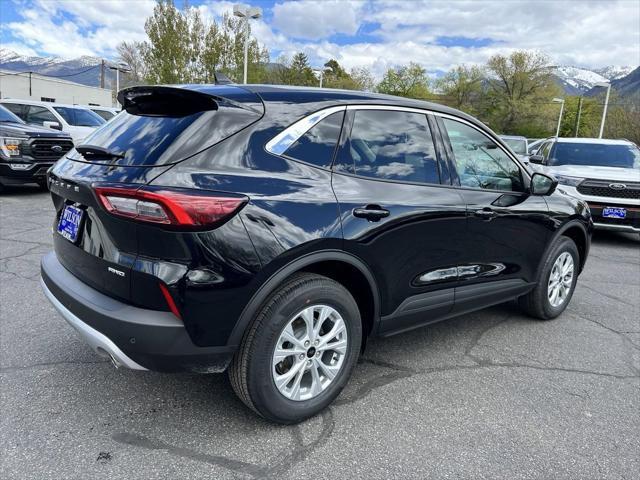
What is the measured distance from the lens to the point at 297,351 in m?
2.50

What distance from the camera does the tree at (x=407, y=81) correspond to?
64188mm

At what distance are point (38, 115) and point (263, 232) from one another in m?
13.1

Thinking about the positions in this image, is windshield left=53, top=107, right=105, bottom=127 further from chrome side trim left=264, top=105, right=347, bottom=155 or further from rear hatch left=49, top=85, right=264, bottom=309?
chrome side trim left=264, top=105, right=347, bottom=155

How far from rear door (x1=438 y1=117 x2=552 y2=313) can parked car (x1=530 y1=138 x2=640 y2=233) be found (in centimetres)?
343

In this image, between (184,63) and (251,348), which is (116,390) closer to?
(251,348)

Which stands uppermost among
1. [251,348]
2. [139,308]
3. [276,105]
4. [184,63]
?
[184,63]

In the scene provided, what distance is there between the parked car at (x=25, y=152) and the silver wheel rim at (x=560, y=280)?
351 inches

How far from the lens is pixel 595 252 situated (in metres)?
7.36

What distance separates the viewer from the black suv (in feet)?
7.03

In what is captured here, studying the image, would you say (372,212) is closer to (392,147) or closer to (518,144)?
(392,147)

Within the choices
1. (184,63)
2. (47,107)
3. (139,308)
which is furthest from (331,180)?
(184,63)

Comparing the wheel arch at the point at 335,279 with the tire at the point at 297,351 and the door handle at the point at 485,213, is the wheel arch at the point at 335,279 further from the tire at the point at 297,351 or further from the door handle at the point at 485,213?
the door handle at the point at 485,213

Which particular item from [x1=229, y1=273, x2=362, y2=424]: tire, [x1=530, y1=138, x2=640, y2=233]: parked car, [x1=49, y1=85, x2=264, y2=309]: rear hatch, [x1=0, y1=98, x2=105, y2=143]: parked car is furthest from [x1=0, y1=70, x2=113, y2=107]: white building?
[x1=229, y1=273, x2=362, y2=424]: tire

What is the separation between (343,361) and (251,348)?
63 centimetres
